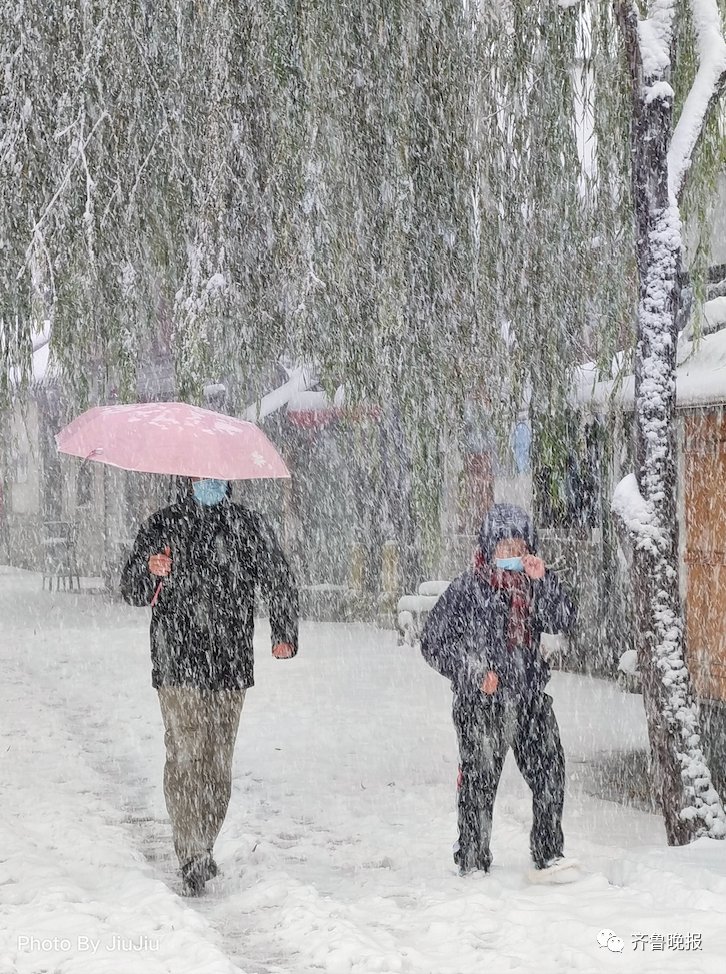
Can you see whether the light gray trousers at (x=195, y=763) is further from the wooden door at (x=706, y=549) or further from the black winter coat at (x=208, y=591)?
the wooden door at (x=706, y=549)

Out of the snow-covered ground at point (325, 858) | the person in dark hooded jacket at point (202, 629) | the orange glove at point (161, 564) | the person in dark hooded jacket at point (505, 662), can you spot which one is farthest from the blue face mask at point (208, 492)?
the snow-covered ground at point (325, 858)

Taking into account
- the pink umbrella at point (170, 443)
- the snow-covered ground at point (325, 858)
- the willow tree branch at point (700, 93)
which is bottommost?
the snow-covered ground at point (325, 858)

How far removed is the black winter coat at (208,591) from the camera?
19.3ft

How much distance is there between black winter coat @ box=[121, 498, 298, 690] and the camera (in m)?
5.88

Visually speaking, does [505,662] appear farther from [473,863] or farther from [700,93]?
[700,93]

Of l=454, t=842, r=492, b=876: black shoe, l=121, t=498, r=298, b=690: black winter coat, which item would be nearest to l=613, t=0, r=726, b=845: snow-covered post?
l=454, t=842, r=492, b=876: black shoe

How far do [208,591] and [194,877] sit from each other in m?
1.27

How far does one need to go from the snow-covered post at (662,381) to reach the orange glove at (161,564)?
2.34 m

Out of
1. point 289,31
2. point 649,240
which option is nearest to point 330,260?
point 289,31

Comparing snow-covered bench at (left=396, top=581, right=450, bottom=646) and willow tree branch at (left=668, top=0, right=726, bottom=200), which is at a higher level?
willow tree branch at (left=668, top=0, right=726, bottom=200)

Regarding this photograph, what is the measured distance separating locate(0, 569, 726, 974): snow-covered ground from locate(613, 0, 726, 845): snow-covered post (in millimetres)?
580

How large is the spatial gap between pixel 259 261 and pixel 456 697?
3162mm

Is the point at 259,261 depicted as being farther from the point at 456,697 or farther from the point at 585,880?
the point at 585,880

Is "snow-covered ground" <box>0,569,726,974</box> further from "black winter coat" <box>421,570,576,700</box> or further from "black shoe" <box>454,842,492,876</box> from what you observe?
"black winter coat" <box>421,570,576,700</box>
